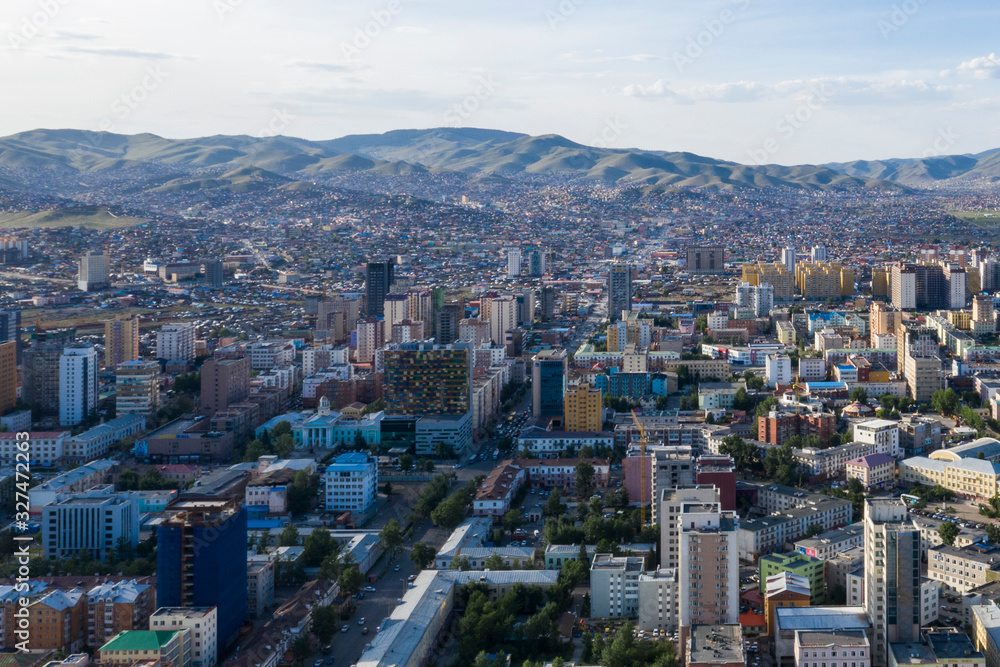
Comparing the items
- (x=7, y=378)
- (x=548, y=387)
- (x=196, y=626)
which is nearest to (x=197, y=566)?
(x=196, y=626)

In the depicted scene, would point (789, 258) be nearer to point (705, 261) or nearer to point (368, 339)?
point (705, 261)

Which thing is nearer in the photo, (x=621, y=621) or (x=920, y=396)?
(x=621, y=621)

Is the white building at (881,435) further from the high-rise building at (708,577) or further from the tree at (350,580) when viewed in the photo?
the tree at (350,580)

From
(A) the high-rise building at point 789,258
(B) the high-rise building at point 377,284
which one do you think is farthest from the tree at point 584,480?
(A) the high-rise building at point 789,258

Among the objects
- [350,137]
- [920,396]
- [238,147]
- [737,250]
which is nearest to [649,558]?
[920,396]

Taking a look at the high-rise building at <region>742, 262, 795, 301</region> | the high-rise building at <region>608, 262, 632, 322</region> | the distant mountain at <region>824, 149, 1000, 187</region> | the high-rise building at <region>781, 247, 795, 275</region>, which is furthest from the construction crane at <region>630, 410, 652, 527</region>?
the distant mountain at <region>824, 149, 1000, 187</region>

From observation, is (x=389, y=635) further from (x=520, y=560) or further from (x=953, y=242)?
(x=953, y=242)
